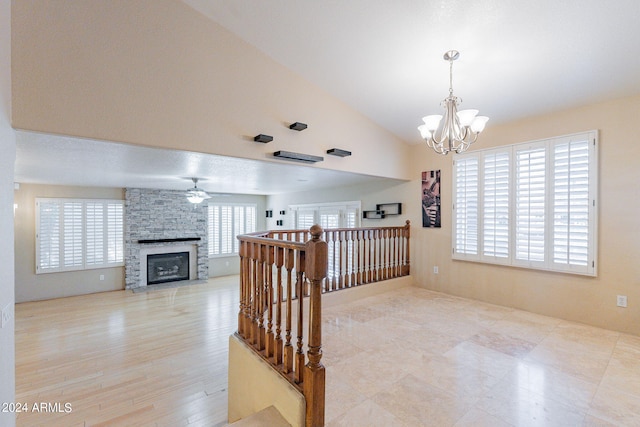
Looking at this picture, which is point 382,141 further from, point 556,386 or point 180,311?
point 180,311

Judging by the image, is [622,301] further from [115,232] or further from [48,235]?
[48,235]

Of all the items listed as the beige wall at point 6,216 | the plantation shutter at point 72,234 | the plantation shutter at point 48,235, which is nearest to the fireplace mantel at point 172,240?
the plantation shutter at point 72,234

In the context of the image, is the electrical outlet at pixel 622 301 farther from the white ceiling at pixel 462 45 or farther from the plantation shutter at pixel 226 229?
the plantation shutter at pixel 226 229

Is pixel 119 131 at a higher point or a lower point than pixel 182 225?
higher

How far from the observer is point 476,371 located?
246 centimetres

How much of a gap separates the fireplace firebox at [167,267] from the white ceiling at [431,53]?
403cm

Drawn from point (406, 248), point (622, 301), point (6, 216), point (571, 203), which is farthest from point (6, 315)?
point (622, 301)

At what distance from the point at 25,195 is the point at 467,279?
9.10m

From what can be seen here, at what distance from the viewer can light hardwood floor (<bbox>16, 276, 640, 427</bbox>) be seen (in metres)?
2.01

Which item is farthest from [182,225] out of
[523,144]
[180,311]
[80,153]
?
[523,144]

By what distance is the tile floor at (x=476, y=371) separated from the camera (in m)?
1.93

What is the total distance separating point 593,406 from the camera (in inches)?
79.4

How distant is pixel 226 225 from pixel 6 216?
690cm

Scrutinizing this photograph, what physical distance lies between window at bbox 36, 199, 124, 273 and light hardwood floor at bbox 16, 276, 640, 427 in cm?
173
